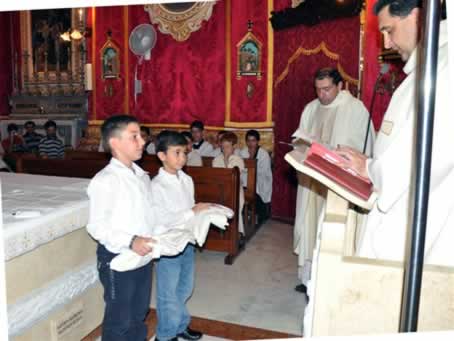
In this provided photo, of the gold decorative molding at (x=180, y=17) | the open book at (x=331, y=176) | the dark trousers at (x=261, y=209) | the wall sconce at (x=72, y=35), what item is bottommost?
the dark trousers at (x=261, y=209)

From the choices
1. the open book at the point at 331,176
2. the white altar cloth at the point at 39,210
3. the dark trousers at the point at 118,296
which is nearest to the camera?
the open book at the point at 331,176

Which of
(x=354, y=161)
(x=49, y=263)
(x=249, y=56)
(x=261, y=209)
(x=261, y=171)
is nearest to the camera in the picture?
(x=354, y=161)

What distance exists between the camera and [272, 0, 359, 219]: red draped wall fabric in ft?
19.5

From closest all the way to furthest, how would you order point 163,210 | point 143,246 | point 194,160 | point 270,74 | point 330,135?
point 143,246, point 163,210, point 330,135, point 194,160, point 270,74

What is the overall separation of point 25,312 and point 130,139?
3.50 ft

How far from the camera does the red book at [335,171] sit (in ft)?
4.52

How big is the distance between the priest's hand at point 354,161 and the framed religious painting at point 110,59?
856 cm

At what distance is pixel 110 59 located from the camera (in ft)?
31.4

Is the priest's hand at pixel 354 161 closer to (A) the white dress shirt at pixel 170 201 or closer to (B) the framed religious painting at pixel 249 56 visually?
(A) the white dress shirt at pixel 170 201

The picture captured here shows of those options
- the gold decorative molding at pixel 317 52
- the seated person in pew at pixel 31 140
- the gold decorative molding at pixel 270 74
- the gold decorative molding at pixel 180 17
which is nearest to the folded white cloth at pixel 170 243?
the gold decorative molding at pixel 317 52

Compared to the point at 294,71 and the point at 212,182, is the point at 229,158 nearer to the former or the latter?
the point at 212,182

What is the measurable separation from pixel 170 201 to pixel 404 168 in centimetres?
155

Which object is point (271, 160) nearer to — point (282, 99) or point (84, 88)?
point (282, 99)

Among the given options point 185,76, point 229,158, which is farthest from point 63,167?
point 185,76
